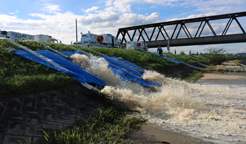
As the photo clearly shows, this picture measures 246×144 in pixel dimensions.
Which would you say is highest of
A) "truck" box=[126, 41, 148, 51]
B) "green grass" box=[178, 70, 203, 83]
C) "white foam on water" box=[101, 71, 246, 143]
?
"truck" box=[126, 41, 148, 51]

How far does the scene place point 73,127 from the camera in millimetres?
4566

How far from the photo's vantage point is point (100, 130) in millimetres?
4535

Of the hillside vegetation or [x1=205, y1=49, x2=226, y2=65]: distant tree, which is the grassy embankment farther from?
[x1=205, y1=49, x2=226, y2=65]: distant tree

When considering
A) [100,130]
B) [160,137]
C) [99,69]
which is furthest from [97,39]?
[160,137]

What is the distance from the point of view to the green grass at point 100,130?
3.91 metres

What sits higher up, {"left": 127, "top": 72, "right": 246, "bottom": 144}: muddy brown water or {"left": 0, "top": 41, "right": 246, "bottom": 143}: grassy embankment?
{"left": 0, "top": 41, "right": 246, "bottom": 143}: grassy embankment

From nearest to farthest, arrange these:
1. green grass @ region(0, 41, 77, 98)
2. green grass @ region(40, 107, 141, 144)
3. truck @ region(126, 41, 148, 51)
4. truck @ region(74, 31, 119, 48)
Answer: green grass @ region(40, 107, 141, 144) → green grass @ region(0, 41, 77, 98) → truck @ region(74, 31, 119, 48) → truck @ region(126, 41, 148, 51)

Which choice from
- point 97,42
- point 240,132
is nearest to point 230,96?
point 240,132

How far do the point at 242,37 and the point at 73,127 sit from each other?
40.6 m

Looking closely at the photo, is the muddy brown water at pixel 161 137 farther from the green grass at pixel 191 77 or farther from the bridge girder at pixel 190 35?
the bridge girder at pixel 190 35

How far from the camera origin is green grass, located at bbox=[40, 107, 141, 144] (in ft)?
12.8

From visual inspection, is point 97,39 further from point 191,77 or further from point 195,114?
point 195,114

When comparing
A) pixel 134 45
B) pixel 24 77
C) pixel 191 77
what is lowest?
pixel 191 77

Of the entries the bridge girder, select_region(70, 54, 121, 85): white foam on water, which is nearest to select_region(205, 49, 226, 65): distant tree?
the bridge girder
